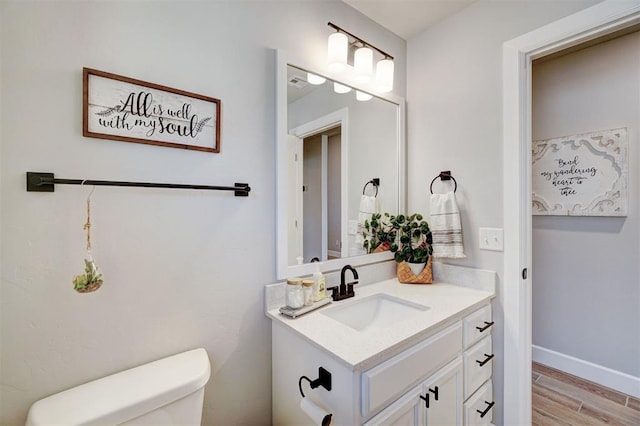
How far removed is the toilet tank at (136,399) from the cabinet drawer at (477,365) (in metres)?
1.16

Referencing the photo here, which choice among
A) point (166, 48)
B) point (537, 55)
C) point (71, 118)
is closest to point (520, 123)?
point (537, 55)

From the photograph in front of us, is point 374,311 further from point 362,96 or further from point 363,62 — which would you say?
point 363,62

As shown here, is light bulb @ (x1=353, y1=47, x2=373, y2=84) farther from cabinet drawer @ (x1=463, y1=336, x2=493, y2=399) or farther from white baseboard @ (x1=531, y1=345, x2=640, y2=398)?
white baseboard @ (x1=531, y1=345, x2=640, y2=398)

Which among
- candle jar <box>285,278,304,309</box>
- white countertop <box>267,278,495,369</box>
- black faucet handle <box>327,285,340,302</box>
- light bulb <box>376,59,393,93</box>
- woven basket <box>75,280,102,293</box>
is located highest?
light bulb <box>376,59,393,93</box>

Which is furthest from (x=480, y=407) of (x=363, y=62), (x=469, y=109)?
(x=363, y=62)

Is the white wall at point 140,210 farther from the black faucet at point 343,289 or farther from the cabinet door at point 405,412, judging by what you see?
the cabinet door at point 405,412

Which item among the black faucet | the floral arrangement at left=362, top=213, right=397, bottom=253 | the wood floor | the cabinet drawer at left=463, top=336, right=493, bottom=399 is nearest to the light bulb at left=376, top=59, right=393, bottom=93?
the floral arrangement at left=362, top=213, right=397, bottom=253

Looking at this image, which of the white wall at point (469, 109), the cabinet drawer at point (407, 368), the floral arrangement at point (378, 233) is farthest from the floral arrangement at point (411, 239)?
the cabinet drawer at point (407, 368)

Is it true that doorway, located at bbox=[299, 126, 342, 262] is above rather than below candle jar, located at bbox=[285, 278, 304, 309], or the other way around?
above

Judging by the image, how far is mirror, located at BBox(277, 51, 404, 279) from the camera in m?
1.36

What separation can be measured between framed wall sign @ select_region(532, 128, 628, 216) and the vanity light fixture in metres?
1.54

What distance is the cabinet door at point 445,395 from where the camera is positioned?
1.15 metres

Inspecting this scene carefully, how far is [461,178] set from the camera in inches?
67.3

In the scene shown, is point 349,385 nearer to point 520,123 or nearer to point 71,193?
point 71,193
